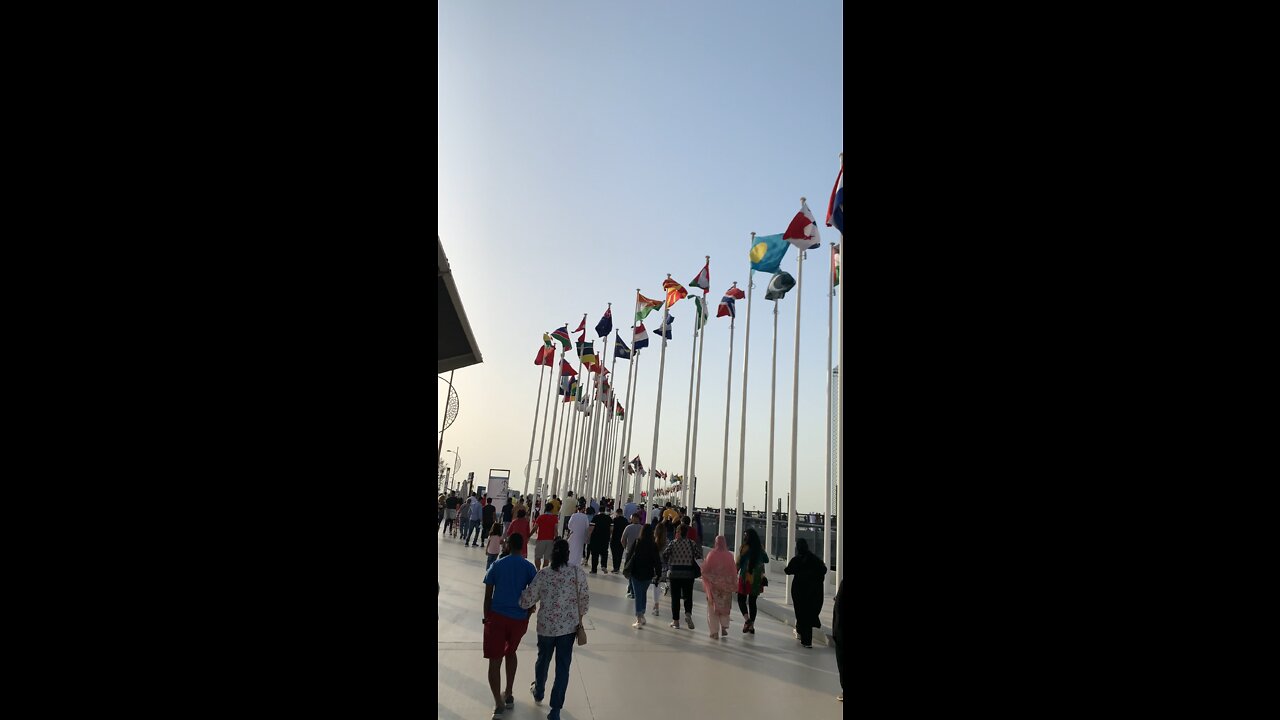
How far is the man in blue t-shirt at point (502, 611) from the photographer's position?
6.19 m

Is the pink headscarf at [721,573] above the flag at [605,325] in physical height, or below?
below

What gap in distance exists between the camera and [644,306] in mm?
24562

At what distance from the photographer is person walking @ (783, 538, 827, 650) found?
10266mm

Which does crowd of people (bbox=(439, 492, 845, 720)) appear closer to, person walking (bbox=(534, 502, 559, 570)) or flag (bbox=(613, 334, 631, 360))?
person walking (bbox=(534, 502, 559, 570))

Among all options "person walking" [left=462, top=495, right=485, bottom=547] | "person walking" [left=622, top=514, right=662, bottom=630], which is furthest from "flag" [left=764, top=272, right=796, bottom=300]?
"person walking" [left=462, top=495, right=485, bottom=547]

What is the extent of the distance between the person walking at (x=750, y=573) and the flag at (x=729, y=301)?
11.1 m

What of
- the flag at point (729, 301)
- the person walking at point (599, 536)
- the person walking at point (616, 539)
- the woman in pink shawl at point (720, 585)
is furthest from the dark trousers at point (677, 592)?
the flag at point (729, 301)

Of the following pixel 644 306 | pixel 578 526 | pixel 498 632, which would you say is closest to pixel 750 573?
pixel 578 526

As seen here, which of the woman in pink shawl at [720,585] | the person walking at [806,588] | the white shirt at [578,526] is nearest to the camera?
the person walking at [806,588]

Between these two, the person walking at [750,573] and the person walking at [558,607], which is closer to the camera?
the person walking at [558,607]

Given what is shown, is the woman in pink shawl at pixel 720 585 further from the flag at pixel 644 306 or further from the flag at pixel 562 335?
the flag at pixel 562 335
